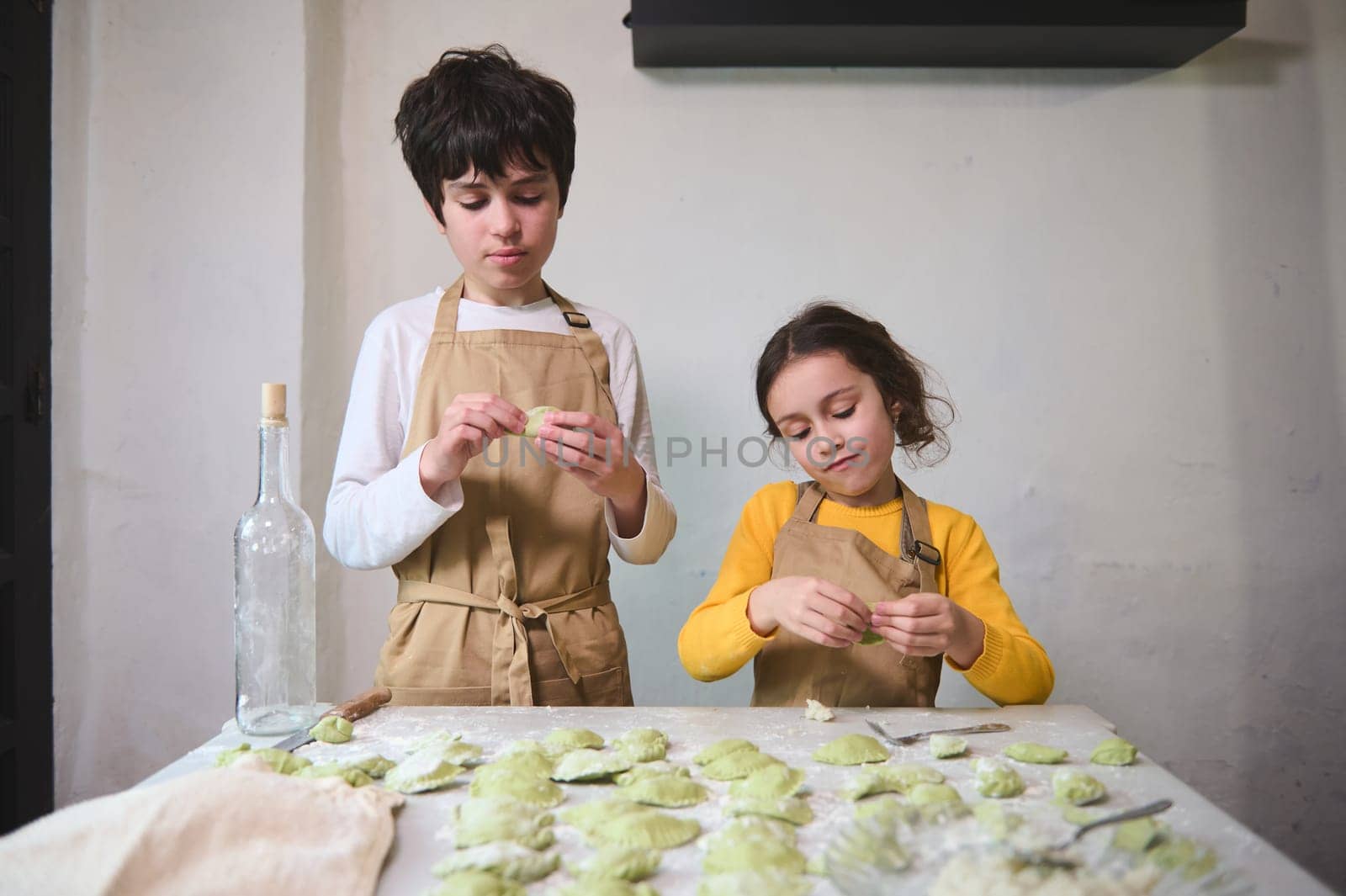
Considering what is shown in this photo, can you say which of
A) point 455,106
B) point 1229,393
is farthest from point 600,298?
point 1229,393

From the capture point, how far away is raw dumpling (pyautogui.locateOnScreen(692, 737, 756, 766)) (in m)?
0.96

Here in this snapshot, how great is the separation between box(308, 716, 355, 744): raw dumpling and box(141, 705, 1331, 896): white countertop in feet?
0.03

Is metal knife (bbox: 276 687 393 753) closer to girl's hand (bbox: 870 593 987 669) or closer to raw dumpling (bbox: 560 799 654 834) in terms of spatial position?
raw dumpling (bbox: 560 799 654 834)

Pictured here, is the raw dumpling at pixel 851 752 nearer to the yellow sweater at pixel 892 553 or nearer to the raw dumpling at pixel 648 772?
the raw dumpling at pixel 648 772

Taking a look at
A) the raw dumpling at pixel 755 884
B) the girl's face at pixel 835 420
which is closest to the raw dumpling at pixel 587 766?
the raw dumpling at pixel 755 884

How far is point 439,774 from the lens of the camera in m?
0.90

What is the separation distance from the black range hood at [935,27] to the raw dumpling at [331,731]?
153 cm

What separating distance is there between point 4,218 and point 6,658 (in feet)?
2.80

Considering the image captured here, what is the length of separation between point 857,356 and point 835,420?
0.12 m

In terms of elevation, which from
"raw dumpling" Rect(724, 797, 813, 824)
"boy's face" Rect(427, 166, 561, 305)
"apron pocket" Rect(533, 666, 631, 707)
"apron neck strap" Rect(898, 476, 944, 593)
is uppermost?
"boy's face" Rect(427, 166, 561, 305)

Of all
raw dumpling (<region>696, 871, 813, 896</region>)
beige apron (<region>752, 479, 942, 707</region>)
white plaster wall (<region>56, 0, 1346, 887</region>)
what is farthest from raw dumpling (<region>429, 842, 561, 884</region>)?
white plaster wall (<region>56, 0, 1346, 887</region>)

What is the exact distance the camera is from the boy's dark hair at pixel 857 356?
1500mm

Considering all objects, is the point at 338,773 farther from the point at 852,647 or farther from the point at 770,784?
the point at 852,647

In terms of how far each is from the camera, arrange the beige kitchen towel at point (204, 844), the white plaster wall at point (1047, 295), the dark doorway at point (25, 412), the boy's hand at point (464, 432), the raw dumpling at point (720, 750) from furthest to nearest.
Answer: the white plaster wall at point (1047, 295)
the dark doorway at point (25, 412)
the boy's hand at point (464, 432)
the raw dumpling at point (720, 750)
the beige kitchen towel at point (204, 844)
